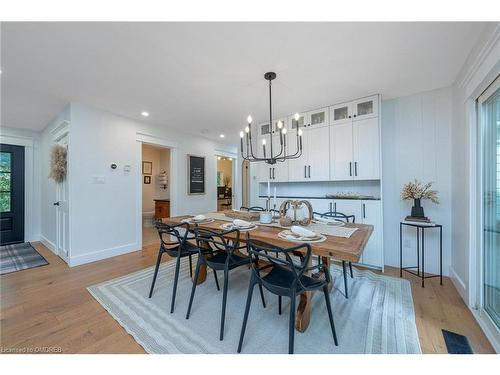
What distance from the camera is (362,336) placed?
1.55 metres

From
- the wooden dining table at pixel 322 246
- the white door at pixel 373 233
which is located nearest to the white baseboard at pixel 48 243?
the wooden dining table at pixel 322 246

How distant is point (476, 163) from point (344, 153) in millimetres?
1404

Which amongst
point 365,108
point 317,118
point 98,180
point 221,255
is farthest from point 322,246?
point 98,180

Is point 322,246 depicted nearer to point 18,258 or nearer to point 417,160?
point 417,160

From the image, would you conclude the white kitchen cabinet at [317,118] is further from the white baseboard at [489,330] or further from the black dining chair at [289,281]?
the white baseboard at [489,330]

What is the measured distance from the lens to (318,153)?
11.0 feet

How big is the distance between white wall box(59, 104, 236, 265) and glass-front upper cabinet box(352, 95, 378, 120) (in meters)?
3.39

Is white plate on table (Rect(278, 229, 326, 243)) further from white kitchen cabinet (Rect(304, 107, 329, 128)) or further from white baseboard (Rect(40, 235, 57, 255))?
white baseboard (Rect(40, 235, 57, 255))

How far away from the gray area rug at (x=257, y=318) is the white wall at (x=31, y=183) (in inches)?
136

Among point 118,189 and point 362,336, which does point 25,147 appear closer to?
point 118,189

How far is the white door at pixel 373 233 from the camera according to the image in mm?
2795

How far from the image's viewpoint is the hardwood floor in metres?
1.51

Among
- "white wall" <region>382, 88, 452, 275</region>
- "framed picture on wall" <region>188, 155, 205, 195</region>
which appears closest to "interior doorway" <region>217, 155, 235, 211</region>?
"framed picture on wall" <region>188, 155, 205, 195</region>
